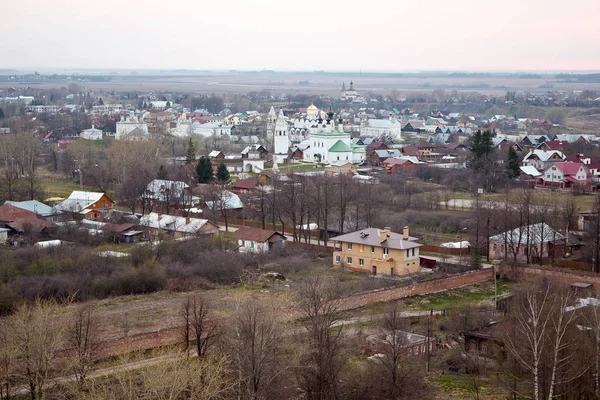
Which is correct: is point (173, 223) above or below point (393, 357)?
below

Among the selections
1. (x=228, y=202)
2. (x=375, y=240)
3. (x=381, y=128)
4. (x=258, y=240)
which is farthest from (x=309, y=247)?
(x=381, y=128)

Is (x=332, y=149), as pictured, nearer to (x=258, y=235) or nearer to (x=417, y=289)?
(x=258, y=235)

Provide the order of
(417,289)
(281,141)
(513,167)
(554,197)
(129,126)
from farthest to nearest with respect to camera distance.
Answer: (129,126), (281,141), (513,167), (554,197), (417,289)

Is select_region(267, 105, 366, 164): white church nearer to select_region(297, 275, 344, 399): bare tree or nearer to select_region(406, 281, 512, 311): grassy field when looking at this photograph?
select_region(406, 281, 512, 311): grassy field

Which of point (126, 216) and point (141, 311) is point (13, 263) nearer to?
point (141, 311)

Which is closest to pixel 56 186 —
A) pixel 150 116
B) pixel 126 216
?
pixel 126 216

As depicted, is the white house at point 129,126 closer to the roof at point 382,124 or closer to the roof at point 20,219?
the roof at point 382,124

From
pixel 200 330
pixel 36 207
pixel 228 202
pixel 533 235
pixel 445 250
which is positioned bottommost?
pixel 445 250
